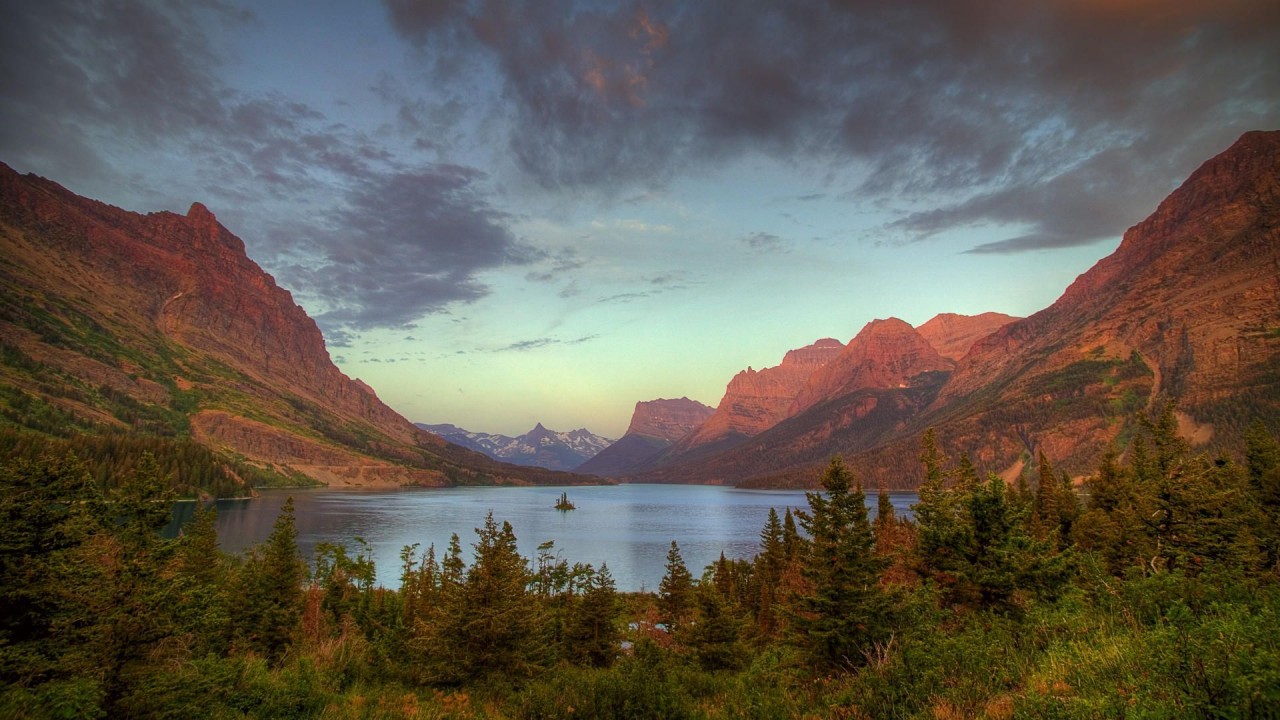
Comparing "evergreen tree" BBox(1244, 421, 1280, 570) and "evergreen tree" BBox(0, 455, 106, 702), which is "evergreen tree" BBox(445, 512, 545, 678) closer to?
"evergreen tree" BBox(0, 455, 106, 702)

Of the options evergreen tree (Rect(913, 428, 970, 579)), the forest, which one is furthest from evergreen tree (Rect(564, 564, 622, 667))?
evergreen tree (Rect(913, 428, 970, 579))

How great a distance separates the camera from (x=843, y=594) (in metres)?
19.9

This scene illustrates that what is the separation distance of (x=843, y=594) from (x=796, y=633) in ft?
7.87

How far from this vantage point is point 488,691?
1931 centimetres

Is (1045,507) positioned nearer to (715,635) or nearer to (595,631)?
(715,635)

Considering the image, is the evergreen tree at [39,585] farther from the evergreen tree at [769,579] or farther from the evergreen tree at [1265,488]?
the evergreen tree at [769,579]

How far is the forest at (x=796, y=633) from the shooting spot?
8.77 metres

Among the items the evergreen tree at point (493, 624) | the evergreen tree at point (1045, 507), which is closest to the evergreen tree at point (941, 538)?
the evergreen tree at point (493, 624)

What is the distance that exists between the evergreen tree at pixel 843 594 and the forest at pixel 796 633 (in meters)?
0.08

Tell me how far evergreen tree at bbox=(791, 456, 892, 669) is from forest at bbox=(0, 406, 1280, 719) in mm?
80

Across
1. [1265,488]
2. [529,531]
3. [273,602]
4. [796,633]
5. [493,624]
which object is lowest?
[529,531]

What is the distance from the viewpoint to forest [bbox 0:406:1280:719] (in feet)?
28.8

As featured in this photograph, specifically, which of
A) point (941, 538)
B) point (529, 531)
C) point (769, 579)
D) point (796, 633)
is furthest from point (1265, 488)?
point (529, 531)

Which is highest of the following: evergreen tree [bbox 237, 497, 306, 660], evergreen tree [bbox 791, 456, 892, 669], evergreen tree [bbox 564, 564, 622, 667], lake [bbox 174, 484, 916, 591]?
evergreen tree [bbox 791, 456, 892, 669]
